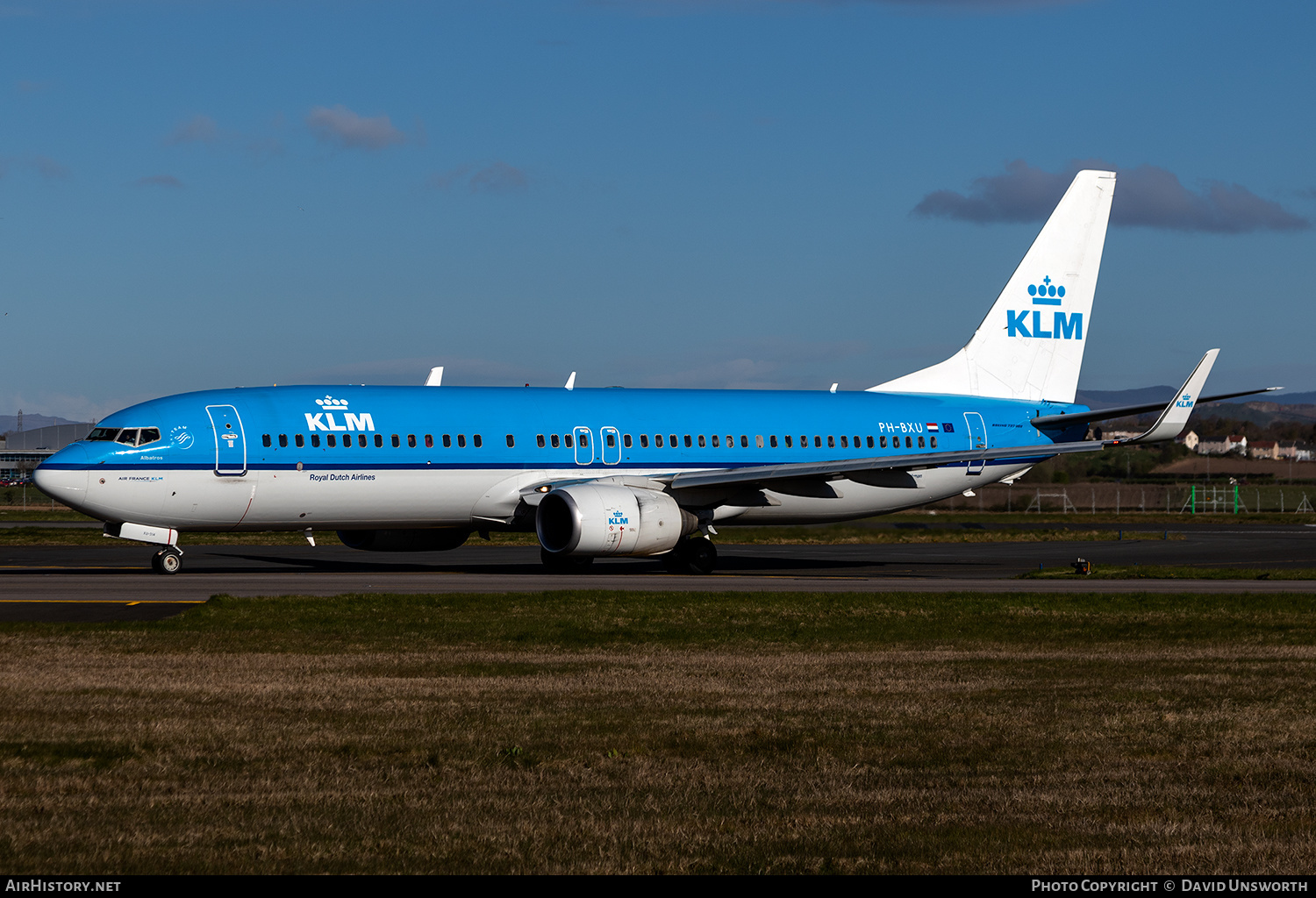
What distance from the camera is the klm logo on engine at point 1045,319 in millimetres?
41844

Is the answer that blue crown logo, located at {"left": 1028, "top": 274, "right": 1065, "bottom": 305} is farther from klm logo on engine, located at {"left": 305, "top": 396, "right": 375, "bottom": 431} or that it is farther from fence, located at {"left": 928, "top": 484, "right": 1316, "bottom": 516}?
fence, located at {"left": 928, "top": 484, "right": 1316, "bottom": 516}

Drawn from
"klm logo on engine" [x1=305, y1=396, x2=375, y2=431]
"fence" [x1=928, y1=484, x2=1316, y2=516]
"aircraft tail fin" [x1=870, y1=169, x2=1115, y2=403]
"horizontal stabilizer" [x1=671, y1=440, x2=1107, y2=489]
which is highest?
"aircraft tail fin" [x1=870, y1=169, x2=1115, y2=403]

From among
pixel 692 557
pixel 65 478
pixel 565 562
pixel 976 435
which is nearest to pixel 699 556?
pixel 692 557

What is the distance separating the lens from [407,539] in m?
35.4

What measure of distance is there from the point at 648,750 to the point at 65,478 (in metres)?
22.0

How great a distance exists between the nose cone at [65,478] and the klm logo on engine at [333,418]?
478 cm

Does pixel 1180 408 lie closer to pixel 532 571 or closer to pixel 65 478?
pixel 532 571

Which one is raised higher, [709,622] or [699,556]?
[699,556]

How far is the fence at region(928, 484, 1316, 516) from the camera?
76188 millimetres

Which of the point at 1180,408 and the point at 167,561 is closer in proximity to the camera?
the point at 167,561

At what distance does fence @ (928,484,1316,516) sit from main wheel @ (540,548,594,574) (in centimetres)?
4460

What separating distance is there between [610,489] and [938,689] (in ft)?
57.8

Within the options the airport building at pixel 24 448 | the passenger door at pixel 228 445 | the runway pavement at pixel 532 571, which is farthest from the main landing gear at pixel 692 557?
the airport building at pixel 24 448

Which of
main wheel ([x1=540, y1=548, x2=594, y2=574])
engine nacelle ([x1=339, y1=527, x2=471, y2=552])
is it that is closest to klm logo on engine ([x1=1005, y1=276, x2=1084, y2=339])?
main wheel ([x1=540, y1=548, x2=594, y2=574])
